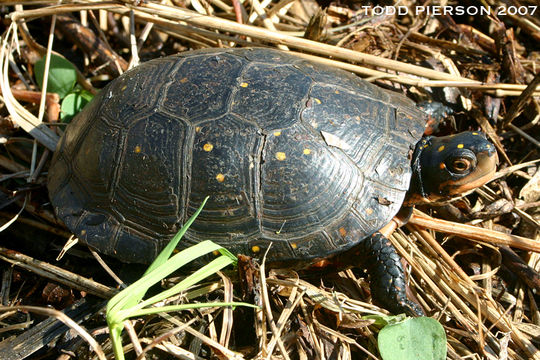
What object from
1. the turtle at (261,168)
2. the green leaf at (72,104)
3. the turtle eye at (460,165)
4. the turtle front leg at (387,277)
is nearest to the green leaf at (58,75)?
the green leaf at (72,104)

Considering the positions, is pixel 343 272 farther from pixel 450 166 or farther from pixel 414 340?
pixel 450 166

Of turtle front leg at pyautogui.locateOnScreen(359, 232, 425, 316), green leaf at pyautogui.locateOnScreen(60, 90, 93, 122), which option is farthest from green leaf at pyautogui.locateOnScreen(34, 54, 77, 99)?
turtle front leg at pyautogui.locateOnScreen(359, 232, 425, 316)

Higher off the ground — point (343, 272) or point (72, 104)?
point (72, 104)

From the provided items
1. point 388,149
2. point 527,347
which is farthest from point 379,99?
point 527,347

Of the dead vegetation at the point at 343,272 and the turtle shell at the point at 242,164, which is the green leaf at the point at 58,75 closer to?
the dead vegetation at the point at 343,272

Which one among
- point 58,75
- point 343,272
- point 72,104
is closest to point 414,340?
point 343,272

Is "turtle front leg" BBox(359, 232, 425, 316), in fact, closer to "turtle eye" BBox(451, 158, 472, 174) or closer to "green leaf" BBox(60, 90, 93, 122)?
Result: "turtle eye" BBox(451, 158, 472, 174)
